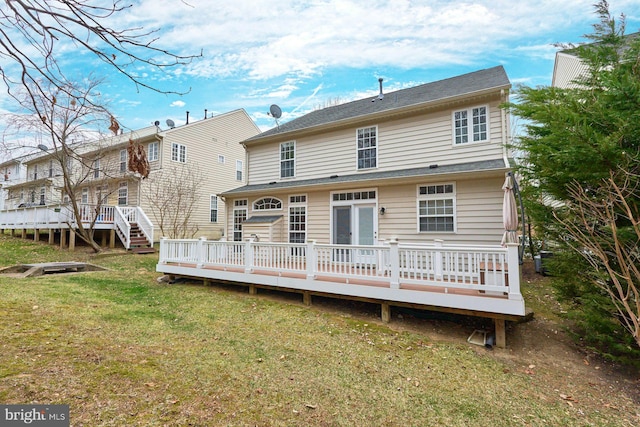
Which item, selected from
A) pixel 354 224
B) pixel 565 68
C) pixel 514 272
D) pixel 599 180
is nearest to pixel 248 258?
pixel 354 224

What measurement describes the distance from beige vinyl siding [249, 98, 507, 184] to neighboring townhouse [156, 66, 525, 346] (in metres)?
0.03

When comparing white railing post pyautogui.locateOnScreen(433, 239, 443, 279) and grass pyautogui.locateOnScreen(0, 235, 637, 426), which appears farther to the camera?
white railing post pyautogui.locateOnScreen(433, 239, 443, 279)

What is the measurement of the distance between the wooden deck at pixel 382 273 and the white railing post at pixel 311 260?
0.07 feet

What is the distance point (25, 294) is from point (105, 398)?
504 cm

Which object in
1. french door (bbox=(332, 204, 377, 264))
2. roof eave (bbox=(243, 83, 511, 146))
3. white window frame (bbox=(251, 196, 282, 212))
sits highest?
roof eave (bbox=(243, 83, 511, 146))

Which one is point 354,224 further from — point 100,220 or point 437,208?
point 100,220

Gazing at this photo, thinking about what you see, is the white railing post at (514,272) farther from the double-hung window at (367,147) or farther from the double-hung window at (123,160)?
the double-hung window at (123,160)

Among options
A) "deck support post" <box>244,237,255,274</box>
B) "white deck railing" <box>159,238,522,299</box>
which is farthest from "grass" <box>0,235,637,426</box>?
"deck support post" <box>244,237,255,274</box>

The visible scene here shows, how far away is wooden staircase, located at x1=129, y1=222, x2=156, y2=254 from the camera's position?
44.8 ft

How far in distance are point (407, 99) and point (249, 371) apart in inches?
371

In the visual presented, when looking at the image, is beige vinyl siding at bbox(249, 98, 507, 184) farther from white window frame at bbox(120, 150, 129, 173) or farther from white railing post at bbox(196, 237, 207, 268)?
white window frame at bbox(120, 150, 129, 173)

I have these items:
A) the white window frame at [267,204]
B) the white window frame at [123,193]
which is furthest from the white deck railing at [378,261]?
the white window frame at [123,193]

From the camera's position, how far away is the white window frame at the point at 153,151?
17047mm

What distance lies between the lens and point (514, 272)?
462 cm
